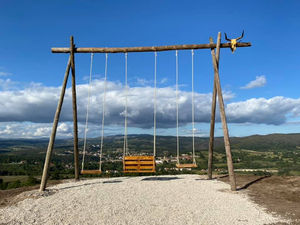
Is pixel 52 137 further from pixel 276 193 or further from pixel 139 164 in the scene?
pixel 276 193

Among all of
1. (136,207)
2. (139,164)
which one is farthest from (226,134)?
(136,207)

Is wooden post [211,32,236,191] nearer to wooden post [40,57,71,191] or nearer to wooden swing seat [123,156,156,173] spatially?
wooden swing seat [123,156,156,173]

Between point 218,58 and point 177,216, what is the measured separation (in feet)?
24.9

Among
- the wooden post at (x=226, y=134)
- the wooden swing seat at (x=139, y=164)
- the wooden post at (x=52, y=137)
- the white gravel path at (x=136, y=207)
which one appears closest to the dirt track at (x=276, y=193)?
the white gravel path at (x=136, y=207)

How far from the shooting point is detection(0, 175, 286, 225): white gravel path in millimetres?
6312

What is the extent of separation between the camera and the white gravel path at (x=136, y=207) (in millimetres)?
6312

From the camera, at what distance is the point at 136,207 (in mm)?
7250

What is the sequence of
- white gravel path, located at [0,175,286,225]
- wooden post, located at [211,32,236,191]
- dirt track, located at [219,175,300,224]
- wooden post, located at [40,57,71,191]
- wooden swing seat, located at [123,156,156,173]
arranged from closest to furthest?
white gravel path, located at [0,175,286,225]
dirt track, located at [219,175,300,224]
wooden post, located at [40,57,71,191]
wooden post, located at [211,32,236,191]
wooden swing seat, located at [123,156,156,173]

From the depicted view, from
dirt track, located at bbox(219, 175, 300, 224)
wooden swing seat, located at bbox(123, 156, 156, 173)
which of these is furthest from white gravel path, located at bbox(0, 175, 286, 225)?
wooden swing seat, located at bbox(123, 156, 156, 173)

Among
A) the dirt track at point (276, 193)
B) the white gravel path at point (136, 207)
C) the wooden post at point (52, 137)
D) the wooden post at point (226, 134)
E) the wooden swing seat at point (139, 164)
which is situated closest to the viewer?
the white gravel path at point (136, 207)

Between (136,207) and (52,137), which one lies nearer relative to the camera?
(136,207)

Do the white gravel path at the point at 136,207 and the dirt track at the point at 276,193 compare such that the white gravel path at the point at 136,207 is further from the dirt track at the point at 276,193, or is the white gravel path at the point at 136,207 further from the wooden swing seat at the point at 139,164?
the wooden swing seat at the point at 139,164

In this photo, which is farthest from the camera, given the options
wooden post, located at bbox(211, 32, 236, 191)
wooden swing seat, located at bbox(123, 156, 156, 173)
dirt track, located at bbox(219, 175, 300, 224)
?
wooden swing seat, located at bbox(123, 156, 156, 173)

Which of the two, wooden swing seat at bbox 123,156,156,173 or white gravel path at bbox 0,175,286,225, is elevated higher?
wooden swing seat at bbox 123,156,156,173
